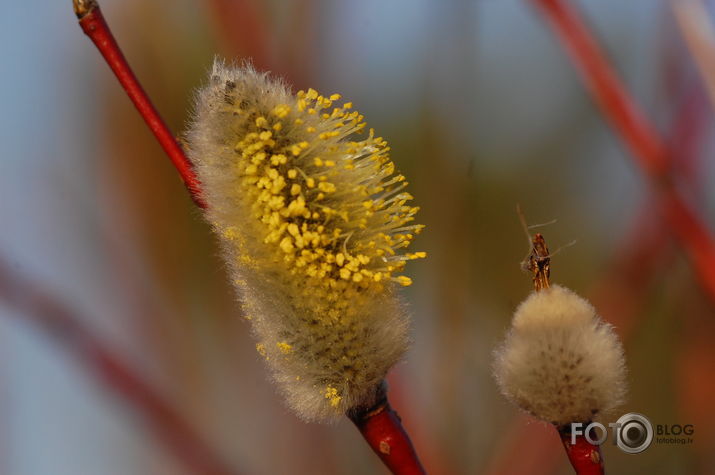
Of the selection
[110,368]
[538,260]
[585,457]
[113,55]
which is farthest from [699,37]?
[110,368]

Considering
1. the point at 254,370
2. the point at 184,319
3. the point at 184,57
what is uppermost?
the point at 184,57

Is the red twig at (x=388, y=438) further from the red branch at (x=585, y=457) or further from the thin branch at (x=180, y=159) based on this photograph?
the red branch at (x=585, y=457)

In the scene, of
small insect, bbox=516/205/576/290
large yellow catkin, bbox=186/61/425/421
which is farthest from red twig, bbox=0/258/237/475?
small insect, bbox=516/205/576/290

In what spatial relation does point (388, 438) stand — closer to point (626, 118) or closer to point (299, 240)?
point (299, 240)

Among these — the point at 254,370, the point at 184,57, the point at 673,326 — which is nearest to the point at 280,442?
the point at 254,370

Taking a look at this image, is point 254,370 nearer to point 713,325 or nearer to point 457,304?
point 457,304

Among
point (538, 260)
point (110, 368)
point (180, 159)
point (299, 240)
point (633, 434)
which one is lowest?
point (633, 434)
